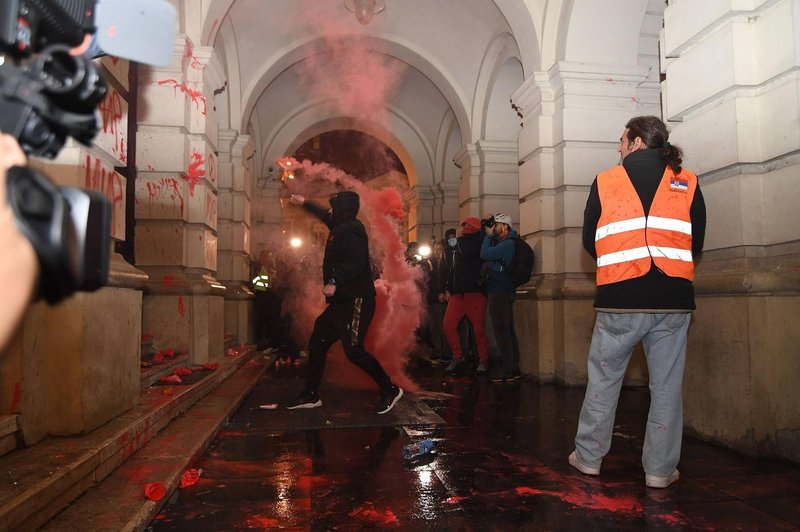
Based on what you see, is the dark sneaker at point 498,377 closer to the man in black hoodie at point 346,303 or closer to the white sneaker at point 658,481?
the man in black hoodie at point 346,303

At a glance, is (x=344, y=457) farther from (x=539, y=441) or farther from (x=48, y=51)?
(x=48, y=51)

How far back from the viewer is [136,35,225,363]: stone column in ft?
20.7

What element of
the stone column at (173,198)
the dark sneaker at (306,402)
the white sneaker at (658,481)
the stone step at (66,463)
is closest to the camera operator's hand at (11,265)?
the stone step at (66,463)

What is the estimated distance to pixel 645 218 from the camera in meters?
3.17

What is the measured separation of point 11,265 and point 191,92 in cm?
629

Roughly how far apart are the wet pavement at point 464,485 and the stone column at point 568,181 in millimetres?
2383

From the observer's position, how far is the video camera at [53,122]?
906mm

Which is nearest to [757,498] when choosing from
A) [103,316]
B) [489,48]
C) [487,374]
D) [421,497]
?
[421,497]

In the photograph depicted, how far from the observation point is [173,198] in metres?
6.46

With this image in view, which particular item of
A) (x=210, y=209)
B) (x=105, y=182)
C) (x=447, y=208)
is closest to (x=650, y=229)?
(x=105, y=182)

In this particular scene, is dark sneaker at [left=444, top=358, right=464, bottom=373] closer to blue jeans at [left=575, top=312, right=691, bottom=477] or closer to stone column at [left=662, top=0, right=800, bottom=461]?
stone column at [left=662, top=0, right=800, bottom=461]

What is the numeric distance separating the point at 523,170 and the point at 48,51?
7.45m

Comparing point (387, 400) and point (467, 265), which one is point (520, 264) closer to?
point (467, 265)

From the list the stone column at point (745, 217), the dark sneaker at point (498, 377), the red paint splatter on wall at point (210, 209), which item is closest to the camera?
the stone column at point (745, 217)
